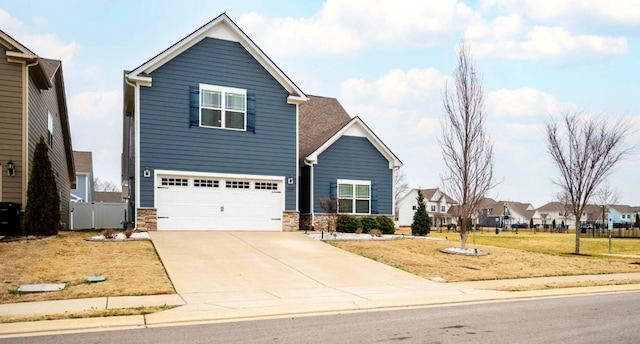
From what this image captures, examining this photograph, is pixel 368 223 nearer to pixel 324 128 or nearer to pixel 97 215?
pixel 324 128

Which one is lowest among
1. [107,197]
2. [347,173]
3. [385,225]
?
[385,225]

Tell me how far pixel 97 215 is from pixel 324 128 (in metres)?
15.2

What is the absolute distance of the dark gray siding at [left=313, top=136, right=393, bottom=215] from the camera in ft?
85.3

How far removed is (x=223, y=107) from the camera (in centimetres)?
2328

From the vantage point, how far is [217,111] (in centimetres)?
2316

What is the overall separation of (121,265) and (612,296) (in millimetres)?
12356

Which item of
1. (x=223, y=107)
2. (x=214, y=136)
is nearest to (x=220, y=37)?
(x=223, y=107)

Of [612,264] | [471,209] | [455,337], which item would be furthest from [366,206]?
[455,337]

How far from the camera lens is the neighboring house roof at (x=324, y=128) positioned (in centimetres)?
2639

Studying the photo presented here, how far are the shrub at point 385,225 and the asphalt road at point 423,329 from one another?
1555 centimetres

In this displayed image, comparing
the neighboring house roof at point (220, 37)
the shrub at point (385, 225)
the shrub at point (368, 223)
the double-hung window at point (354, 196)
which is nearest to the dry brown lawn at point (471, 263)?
the shrub at point (368, 223)

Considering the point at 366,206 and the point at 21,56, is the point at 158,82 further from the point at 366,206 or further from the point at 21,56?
the point at 366,206

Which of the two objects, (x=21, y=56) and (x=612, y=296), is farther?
(x=21, y=56)

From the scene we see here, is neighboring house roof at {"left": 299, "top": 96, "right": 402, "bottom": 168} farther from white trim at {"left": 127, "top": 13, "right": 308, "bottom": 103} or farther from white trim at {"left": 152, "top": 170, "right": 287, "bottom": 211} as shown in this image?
white trim at {"left": 127, "top": 13, "right": 308, "bottom": 103}
